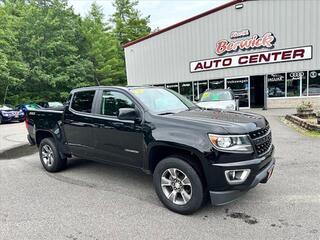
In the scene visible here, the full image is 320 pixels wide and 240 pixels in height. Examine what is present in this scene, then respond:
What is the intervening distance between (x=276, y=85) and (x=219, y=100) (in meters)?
8.35

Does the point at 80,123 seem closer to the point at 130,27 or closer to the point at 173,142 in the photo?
the point at 173,142

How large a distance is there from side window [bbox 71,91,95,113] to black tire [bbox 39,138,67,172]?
1.04 meters

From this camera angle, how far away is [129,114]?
4395mm

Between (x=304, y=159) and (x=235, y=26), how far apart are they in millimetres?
15433

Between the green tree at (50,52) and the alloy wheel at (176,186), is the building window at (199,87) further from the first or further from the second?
the alloy wheel at (176,186)

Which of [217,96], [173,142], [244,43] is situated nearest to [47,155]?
[173,142]

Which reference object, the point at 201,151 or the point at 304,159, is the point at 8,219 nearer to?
the point at 201,151

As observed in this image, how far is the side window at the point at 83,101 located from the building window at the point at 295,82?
16.7 m

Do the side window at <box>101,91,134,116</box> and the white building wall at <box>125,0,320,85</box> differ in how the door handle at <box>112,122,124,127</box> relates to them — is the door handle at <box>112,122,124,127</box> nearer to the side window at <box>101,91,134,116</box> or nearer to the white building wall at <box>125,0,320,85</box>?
the side window at <box>101,91,134,116</box>

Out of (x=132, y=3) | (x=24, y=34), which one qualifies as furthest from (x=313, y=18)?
(x=132, y=3)

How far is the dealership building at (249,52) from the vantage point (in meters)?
18.2

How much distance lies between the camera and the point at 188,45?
22031mm

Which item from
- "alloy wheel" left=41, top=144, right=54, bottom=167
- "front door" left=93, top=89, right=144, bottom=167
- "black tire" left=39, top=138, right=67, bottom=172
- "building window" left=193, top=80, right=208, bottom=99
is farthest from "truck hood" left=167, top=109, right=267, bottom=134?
"building window" left=193, top=80, right=208, bottom=99

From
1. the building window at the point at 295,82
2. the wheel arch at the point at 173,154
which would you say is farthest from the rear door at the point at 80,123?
the building window at the point at 295,82
